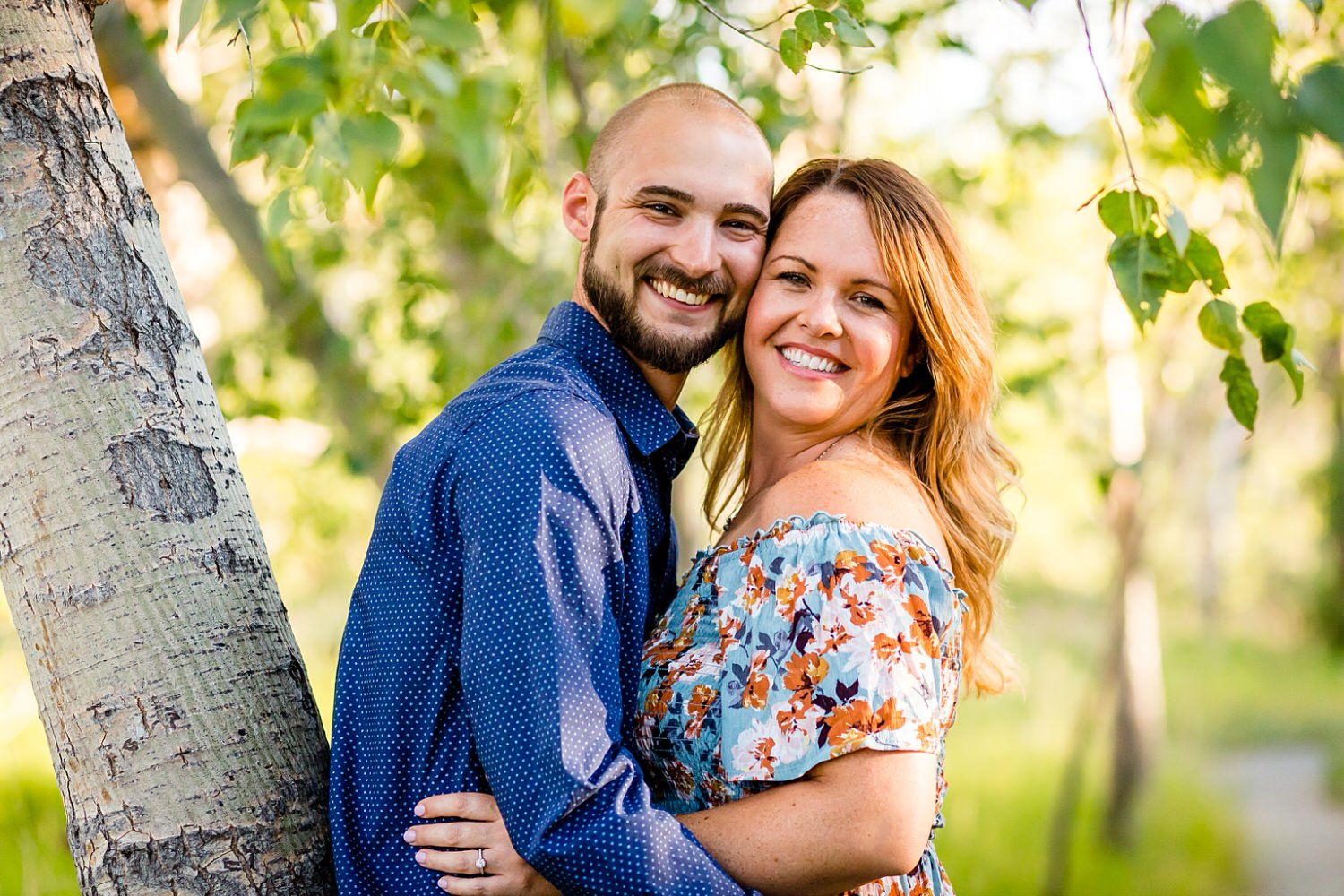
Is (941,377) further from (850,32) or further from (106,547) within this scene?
(106,547)

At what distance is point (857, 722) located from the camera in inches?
67.4

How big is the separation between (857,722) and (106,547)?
105 cm

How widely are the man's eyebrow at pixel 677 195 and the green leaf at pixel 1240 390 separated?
95 cm

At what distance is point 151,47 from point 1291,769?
1062 centimetres

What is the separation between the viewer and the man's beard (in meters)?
2.15

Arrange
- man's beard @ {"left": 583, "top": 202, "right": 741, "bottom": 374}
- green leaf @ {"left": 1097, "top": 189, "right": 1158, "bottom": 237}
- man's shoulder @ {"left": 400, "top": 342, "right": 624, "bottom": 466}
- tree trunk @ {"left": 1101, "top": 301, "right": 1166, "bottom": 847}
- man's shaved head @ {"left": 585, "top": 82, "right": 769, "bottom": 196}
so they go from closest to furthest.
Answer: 1. green leaf @ {"left": 1097, "top": 189, "right": 1158, "bottom": 237}
2. man's shoulder @ {"left": 400, "top": 342, "right": 624, "bottom": 466}
3. man's beard @ {"left": 583, "top": 202, "right": 741, "bottom": 374}
4. man's shaved head @ {"left": 585, "top": 82, "right": 769, "bottom": 196}
5. tree trunk @ {"left": 1101, "top": 301, "right": 1166, "bottom": 847}

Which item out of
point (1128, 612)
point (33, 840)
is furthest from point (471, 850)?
point (1128, 612)

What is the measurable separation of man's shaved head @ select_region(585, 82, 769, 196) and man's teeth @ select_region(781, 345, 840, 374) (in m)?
0.43

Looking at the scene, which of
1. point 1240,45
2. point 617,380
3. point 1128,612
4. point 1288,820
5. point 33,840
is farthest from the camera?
point 1288,820

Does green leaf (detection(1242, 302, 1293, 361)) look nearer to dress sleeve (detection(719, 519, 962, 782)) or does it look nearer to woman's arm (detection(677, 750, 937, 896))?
dress sleeve (detection(719, 519, 962, 782))

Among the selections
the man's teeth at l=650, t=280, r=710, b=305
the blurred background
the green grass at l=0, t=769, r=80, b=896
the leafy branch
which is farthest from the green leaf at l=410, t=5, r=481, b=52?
the green grass at l=0, t=769, r=80, b=896

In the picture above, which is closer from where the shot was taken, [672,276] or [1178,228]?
[1178,228]

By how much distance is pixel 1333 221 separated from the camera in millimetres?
7703

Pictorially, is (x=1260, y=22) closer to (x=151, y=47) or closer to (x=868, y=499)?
(x=868, y=499)
